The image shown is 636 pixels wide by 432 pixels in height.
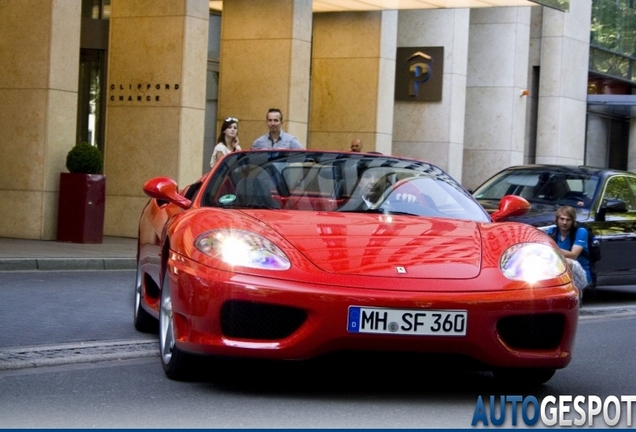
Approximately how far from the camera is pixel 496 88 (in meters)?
30.0

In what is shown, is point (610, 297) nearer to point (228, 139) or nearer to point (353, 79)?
point (228, 139)

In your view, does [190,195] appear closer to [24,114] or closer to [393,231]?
[393,231]

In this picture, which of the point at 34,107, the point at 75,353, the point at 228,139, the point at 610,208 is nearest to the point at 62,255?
the point at 228,139

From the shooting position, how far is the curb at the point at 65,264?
13984mm

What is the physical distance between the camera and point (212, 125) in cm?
2400

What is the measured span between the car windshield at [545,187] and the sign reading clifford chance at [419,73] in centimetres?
1244

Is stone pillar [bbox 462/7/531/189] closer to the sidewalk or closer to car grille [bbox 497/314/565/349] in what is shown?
the sidewalk

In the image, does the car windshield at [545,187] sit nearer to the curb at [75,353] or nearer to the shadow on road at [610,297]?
the shadow on road at [610,297]

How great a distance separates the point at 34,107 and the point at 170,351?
37.5ft

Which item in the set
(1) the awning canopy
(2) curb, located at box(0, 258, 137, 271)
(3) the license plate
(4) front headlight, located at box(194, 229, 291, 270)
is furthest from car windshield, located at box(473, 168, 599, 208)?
(1) the awning canopy

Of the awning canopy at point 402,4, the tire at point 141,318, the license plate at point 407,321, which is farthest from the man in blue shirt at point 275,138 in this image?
the awning canopy at point 402,4

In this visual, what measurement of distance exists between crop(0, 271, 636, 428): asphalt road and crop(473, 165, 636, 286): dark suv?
398 centimetres

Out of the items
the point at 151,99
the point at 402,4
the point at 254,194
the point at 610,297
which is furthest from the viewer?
the point at 402,4

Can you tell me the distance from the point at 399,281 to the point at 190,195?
2.48 metres
